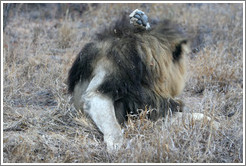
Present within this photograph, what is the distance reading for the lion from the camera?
11.6 ft

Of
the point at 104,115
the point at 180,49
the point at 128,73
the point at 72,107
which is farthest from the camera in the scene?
the point at 72,107

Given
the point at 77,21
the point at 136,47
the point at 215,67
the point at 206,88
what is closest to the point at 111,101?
the point at 136,47

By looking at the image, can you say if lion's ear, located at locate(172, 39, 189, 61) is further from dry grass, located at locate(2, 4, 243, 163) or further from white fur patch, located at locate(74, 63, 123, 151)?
white fur patch, located at locate(74, 63, 123, 151)

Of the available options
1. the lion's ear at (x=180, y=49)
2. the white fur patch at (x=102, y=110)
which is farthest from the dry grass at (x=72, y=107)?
the lion's ear at (x=180, y=49)

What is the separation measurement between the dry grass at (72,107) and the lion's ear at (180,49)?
537mm

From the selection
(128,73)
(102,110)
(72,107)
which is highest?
(128,73)

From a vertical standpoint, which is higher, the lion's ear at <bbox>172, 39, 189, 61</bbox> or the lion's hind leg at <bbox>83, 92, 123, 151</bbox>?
the lion's ear at <bbox>172, 39, 189, 61</bbox>

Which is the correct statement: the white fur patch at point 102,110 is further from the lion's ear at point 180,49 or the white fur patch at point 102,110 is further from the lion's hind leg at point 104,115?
the lion's ear at point 180,49

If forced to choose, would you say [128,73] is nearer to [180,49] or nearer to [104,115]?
[104,115]

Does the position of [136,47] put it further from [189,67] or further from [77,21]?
[77,21]

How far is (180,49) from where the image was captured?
4.02 meters

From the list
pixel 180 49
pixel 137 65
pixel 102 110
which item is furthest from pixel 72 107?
pixel 180 49

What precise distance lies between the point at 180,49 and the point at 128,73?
68 cm

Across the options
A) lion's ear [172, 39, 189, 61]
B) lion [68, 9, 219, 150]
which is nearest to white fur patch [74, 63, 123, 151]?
lion [68, 9, 219, 150]
